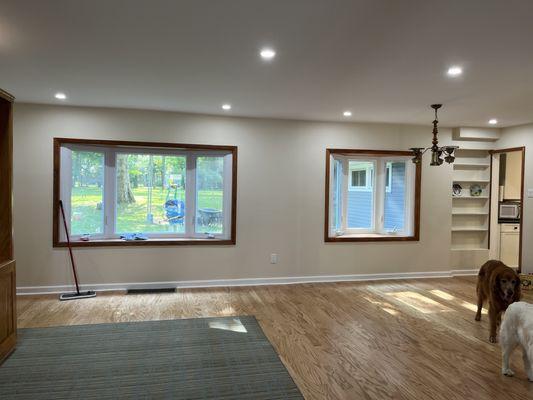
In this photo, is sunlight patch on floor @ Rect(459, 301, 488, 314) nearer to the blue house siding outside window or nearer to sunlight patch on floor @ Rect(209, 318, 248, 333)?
the blue house siding outside window

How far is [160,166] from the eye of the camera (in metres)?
5.37

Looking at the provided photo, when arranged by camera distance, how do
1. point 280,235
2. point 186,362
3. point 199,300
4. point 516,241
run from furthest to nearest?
1. point 516,241
2. point 280,235
3. point 199,300
4. point 186,362

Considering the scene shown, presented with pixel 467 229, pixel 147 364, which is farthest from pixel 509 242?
pixel 147 364

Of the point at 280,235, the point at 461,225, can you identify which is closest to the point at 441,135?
the point at 461,225

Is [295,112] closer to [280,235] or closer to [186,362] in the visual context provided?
[280,235]

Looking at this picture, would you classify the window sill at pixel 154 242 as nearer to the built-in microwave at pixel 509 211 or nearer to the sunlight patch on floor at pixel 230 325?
the sunlight patch on floor at pixel 230 325

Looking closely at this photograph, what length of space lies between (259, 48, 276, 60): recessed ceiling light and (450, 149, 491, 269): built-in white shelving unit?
4578mm

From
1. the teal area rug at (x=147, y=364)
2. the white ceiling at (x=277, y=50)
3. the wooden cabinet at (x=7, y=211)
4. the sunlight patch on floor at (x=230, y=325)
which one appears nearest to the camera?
the white ceiling at (x=277, y=50)

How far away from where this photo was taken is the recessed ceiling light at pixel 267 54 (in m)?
2.86

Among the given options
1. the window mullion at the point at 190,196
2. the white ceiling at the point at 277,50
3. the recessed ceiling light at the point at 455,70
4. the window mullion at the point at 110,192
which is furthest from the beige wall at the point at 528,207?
the window mullion at the point at 110,192

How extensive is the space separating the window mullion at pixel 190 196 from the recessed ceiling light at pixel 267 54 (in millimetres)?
2657

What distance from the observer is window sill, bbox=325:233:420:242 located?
5.76 meters

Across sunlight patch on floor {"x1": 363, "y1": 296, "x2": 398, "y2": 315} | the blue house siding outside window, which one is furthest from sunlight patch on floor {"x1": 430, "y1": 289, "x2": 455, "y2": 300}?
the blue house siding outside window

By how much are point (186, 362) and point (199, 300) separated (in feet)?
5.60
